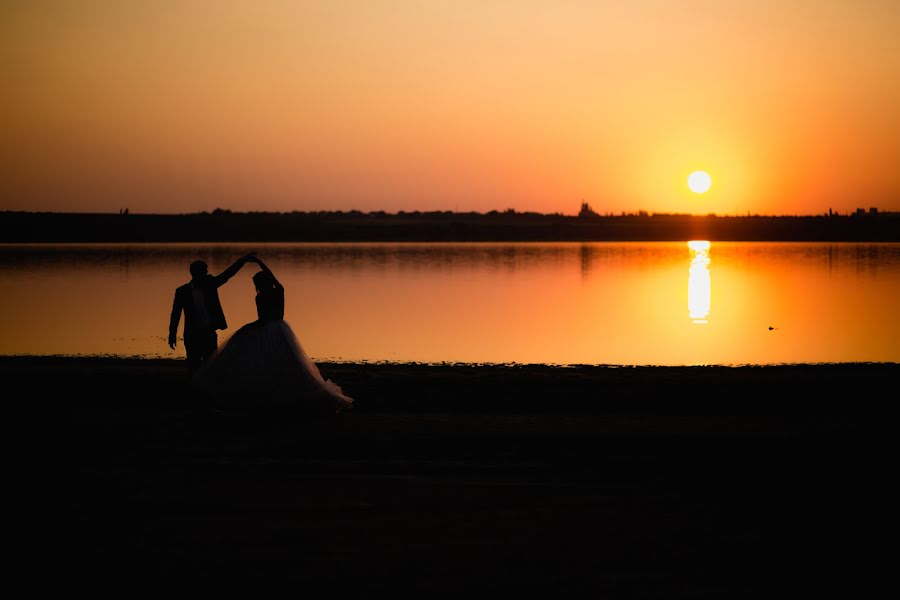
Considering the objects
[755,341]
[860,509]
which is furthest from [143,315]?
[860,509]

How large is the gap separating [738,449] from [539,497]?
120 inches

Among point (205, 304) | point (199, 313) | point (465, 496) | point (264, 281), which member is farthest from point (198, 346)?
point (465, 496)

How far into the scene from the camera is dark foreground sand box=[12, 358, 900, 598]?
20.3ft

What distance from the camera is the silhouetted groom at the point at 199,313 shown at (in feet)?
39.6

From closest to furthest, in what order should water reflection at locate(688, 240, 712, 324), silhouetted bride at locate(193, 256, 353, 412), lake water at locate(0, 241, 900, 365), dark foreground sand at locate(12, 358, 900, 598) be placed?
dark foreground sand at locate(12, 358, 900, 598)
silhouetted bride at locate(193, 256, 353, 412)
lake water at locate(0, 241, 900, 365)
water reflection at locate(688, 240, 712, 324)

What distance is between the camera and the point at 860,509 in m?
7.64

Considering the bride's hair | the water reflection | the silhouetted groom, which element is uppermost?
the bride's hair

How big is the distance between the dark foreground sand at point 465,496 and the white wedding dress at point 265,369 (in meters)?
0.24

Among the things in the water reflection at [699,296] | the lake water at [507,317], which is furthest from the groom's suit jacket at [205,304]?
the water reflection at [699,296]

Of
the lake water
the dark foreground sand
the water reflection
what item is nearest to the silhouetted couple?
the dark foreground sand

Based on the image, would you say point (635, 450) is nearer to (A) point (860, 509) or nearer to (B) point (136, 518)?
(A) point (860, 509)

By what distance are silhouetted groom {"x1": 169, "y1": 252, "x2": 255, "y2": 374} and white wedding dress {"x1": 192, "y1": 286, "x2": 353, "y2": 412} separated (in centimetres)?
56

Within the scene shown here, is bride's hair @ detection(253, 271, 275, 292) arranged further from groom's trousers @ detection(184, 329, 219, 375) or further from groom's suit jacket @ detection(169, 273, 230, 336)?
groom's trousers @ detection(184, 329, 219, 375)

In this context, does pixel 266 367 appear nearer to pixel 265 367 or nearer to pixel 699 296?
pixel 265 367
